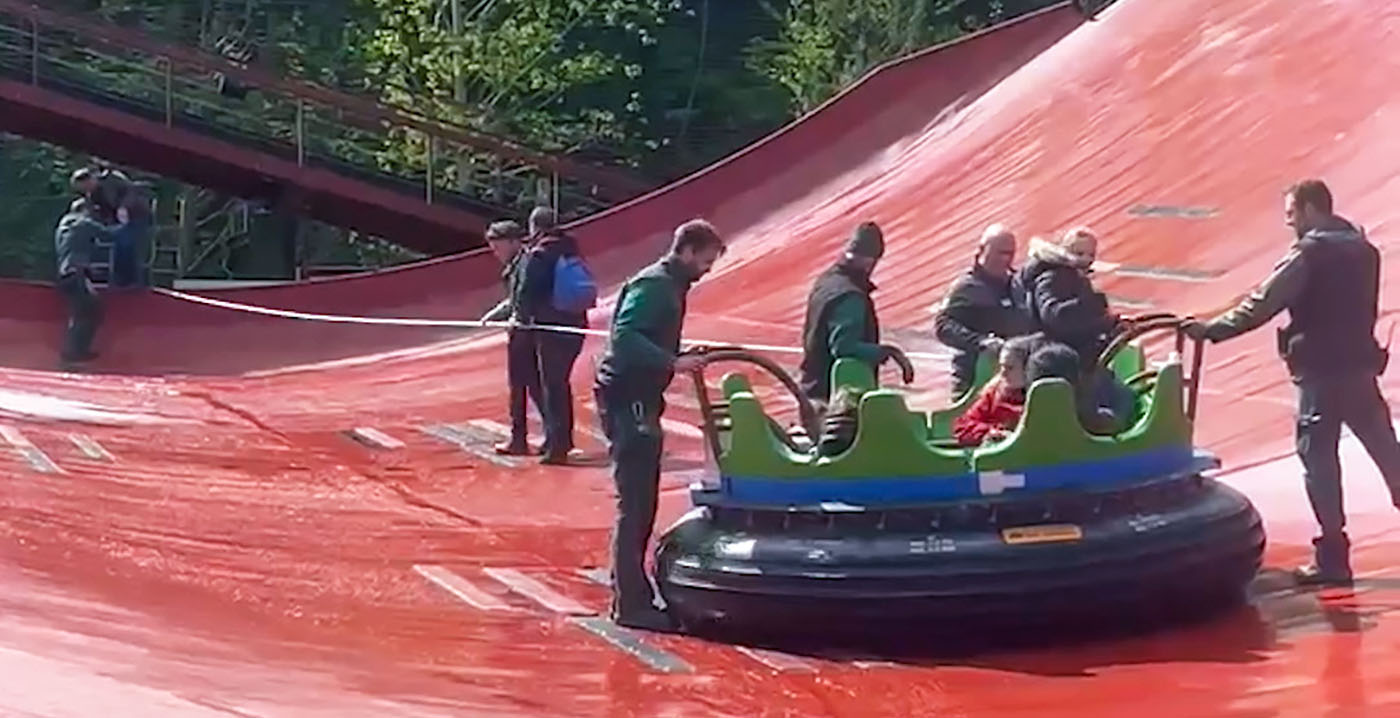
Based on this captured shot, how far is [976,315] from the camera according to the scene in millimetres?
7469

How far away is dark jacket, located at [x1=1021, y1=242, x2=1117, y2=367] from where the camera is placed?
6.58 meters

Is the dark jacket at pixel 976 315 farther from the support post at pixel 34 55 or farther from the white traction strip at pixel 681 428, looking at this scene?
the support post at pixel 34 55

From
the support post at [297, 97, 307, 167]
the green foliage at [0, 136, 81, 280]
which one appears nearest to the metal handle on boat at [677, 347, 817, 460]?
the support post at [297, 97, 307, 167]

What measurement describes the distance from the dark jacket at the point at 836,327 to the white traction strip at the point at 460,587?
4.11 ft

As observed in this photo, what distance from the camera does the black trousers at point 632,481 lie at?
640 centimetres

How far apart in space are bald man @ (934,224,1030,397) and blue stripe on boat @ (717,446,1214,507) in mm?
1131

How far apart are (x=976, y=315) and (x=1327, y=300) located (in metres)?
1.39

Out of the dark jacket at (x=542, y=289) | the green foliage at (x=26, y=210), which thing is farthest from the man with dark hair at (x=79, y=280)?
the green foliage at (x=26, y=210)

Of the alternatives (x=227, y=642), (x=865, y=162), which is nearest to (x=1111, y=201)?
(x=865, y=162)

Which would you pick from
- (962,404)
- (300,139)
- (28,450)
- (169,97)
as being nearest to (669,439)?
(28,450)

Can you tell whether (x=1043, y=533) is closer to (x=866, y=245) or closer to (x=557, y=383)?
(x=866, y=245)

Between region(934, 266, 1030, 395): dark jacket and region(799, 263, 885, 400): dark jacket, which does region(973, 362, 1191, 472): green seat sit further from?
region(934, 266, 1030, 395): dark jacket

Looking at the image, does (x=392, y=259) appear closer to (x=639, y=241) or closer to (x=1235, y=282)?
(x=639, y=241)

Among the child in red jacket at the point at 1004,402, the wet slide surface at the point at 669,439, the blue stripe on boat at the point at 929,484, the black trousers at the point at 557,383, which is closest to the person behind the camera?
the wet slide surface at the point at 669,439
